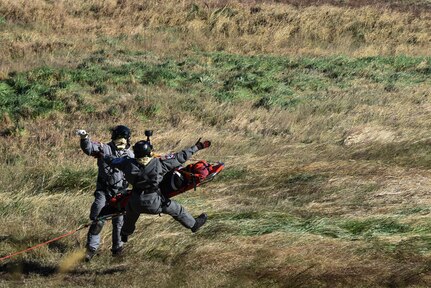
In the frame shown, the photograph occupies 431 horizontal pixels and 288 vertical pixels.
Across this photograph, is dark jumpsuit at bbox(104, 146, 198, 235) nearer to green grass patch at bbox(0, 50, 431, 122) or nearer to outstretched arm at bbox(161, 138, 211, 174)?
outstretched arm at bbox(161, 138, 211, 174)

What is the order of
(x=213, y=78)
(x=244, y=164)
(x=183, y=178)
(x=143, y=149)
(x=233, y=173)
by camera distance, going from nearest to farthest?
(x=143, y=149) → (x=183, y=178) → (x=233, y=173) → (x=244, y=164) → (x=213, y=78)

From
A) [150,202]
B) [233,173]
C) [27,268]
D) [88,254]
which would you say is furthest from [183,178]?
[233,173]

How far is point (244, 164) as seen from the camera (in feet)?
42.4

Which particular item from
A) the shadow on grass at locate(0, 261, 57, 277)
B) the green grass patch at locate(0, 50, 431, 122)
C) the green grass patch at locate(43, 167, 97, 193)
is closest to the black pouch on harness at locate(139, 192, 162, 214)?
the shadow on grass at locate(0, 261, 57, 277)

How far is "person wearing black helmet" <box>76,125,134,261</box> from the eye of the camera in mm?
8530

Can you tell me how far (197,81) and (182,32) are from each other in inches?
297

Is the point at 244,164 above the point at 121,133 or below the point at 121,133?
below

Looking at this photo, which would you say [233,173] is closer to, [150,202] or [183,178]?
[183,178]

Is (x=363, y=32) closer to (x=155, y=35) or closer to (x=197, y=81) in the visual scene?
(x=155, y=35)

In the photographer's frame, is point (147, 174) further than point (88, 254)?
No

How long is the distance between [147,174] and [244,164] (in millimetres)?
5589

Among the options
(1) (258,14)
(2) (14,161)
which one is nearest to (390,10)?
(1) (258,14)

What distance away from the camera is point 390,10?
32.1 m

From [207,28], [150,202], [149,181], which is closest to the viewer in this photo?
[149,181]
